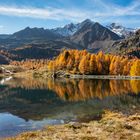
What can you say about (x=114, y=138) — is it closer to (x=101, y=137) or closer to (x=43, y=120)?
(x=101, y=137)

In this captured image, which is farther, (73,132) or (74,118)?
(74,118)

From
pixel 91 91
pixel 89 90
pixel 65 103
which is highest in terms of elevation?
pixel 65 103

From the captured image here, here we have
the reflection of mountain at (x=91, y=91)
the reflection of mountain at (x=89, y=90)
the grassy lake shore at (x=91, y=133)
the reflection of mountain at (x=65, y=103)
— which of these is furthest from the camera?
the reflection of mountain at (x=89, y=90)

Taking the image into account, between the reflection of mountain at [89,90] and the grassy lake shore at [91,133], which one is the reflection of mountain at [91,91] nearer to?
the reflection of mountain at [89,90]

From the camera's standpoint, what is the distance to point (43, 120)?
63.9 metres

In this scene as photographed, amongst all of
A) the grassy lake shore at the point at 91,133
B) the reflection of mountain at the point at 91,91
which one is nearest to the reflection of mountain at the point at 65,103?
the reflection of mountain at the point at 91,91

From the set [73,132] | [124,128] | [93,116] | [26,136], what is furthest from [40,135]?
Result: [93,116]

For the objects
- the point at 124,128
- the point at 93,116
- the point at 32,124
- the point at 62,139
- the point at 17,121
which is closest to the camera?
the point at 62,139

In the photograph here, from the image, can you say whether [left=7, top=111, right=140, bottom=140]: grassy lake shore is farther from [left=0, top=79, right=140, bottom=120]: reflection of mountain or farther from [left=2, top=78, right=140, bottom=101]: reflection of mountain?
[left=2, top=78, right=140, bottom=101]: reflection of mountain

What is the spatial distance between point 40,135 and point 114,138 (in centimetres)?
968

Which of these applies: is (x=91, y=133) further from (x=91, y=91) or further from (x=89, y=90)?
(x=89, y=90)

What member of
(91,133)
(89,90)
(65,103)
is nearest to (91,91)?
(89,90)

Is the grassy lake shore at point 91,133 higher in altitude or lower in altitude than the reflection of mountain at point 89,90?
higher

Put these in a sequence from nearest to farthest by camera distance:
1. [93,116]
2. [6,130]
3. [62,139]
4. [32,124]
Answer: [62,139]
[6,130]
[32,124]
[93,116]
